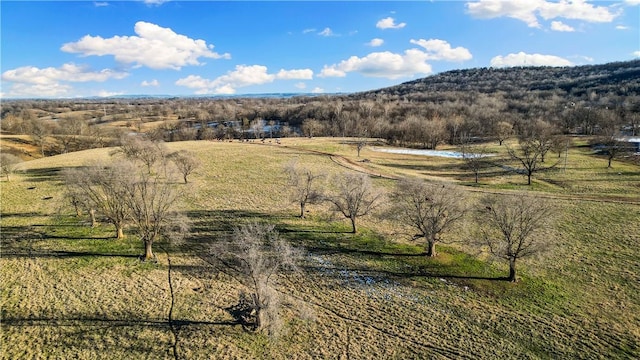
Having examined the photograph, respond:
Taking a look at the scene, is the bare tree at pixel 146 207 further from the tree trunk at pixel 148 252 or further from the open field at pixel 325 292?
the open field at pixel 325 292

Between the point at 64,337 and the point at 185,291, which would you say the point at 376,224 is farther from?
the point at 64,337

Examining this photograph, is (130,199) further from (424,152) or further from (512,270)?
(424,152)

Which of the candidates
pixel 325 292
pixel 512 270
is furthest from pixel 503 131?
pixel 325 292

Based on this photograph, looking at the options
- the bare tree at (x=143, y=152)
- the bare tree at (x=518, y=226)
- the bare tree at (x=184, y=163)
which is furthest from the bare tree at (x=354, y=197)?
the bare tree at (x=143, y=152)

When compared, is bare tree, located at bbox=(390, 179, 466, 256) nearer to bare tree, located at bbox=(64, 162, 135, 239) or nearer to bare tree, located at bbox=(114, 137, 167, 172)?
bare tree, located at bbox=(64, 162, 135, 239)

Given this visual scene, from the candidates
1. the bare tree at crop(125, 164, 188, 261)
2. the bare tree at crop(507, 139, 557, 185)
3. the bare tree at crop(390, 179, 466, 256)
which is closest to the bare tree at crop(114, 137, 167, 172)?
the bare tree at crop(125, 164, 188, 261)
